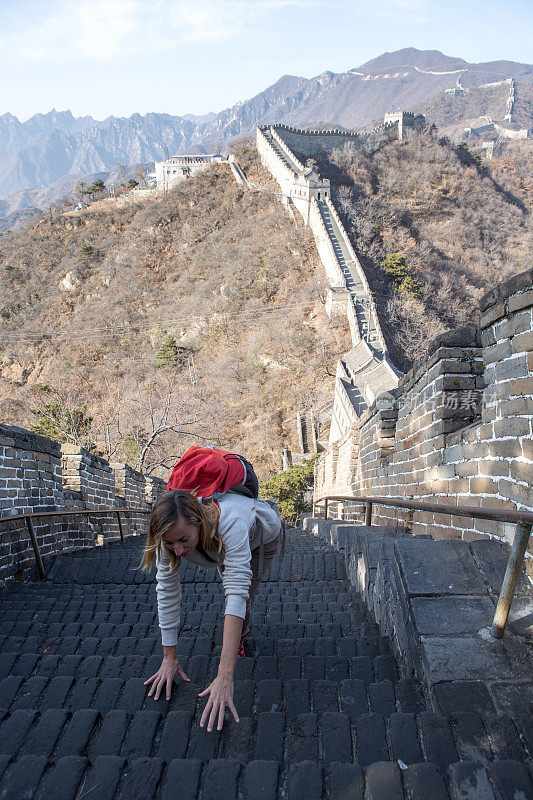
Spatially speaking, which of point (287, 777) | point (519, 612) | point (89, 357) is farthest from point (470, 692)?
point (89, 357)

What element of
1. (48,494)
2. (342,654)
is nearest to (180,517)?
(342,654)

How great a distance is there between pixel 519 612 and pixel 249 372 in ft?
116

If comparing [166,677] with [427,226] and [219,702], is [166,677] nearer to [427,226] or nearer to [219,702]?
[219,702]

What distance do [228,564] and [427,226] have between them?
53800 mm

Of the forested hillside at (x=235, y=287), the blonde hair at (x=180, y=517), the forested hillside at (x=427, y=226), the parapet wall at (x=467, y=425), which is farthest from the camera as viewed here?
the forested hillside at (x=427, y=226)

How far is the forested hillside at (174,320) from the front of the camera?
33812 millimetres

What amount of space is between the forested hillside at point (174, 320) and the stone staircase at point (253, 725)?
872 inches

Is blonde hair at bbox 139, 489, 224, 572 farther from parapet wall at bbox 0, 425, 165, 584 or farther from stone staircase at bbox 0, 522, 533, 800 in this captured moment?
parapet wall at bbox 0, 425, 165, 584

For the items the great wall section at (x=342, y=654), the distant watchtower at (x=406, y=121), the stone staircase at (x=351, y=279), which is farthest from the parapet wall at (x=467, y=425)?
the distant watchtower at (x=406, y=121)

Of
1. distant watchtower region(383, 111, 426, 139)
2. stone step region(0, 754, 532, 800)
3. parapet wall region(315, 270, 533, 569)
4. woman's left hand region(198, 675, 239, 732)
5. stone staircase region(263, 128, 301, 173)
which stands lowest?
stone step region(0, 754, 532, 800)

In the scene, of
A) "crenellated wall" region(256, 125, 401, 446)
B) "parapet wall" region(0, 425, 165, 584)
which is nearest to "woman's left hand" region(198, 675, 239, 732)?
"parapet wall" region(0, 425, 165, 584)

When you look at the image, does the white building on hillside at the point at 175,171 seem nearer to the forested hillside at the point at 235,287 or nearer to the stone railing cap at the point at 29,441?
the forested hillside at the point at 235,287

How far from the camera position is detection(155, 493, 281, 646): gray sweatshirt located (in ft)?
6.68

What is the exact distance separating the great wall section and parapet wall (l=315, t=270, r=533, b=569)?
0.6 inches
